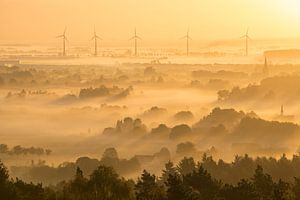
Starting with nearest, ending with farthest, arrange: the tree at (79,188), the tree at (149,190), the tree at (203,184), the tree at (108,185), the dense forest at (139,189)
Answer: the dense forest at (139,189), the tree at (79,188), the tree at (108,185), the tree at (149,190), the tree at (203,184)

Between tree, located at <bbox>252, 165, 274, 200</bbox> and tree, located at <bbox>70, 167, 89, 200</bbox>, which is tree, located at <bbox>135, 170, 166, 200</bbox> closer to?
tree, located at <bbox>70, 167, 89, 200</bbox>

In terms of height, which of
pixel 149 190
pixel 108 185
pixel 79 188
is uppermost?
pixel 108 185

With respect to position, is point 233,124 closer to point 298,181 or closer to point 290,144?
point 290,144

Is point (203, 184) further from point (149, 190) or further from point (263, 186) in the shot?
point (149, 190)

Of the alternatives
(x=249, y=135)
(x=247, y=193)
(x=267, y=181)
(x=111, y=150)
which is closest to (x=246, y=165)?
(x=267, y=181)

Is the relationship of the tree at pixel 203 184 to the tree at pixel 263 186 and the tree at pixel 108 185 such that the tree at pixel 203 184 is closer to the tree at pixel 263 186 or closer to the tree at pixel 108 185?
the tree at pixel 263 186

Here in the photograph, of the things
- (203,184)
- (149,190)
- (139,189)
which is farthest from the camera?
(203,184)

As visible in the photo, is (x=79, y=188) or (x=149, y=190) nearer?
(x=79, y=188)

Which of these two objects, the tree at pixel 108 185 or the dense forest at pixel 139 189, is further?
the tree at pixel 108 185

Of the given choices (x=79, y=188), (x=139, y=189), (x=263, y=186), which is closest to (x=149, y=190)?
(x=139, y=189)

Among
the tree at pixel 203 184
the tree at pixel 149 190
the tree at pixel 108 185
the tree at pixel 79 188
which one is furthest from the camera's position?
the tree at pixel 203 184

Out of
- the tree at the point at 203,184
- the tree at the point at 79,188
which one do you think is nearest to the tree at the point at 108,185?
the tree at the point at 79,188
